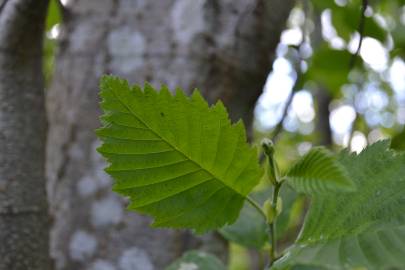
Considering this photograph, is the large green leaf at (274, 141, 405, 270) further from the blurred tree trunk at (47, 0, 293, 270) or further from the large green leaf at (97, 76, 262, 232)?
the blurred tree trunk at (47, 0, 293, 270)

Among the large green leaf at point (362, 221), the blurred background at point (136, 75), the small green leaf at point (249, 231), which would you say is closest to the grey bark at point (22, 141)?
the blurred background at point (136, 75)

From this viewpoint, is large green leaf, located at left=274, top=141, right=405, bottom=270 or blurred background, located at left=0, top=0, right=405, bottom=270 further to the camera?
blurred background, located at left=0, top=0, right=405, bottom=270

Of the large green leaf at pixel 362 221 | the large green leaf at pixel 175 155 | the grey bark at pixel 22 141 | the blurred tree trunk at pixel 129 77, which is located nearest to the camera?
the large green leaf at pixel 362 221

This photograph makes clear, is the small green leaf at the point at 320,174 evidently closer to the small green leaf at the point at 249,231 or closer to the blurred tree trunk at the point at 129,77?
the small green leaf at the point at 249,231

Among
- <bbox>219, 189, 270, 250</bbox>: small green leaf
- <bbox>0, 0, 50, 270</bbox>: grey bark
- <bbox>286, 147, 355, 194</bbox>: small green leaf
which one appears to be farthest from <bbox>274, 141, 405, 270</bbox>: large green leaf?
<bbox>0, 0, 50, 270</bbox>: grey bark

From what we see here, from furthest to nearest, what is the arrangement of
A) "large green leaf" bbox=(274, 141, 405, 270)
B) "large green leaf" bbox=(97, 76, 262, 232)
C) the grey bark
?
the grey bark, "large green leaf" bbox=(97, 76, 262, 232), "large green leaf" bbox=(274, 141, 405, 270)

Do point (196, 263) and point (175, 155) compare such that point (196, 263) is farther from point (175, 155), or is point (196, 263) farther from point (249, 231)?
point (175, 155)

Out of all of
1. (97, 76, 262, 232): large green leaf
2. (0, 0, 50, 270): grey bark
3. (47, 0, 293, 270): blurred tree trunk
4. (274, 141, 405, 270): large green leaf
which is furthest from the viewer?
(47, 0, 293, 270): blurred tree trunk
